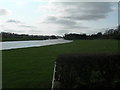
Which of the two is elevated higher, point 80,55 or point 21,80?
point 80,55

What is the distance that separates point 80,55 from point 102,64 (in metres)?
0.74

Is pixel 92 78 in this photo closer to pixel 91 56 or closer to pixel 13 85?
pixel 91 56

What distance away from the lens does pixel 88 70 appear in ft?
19.6

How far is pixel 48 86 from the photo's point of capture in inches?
293

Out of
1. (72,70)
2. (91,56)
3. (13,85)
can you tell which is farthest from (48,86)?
(91,56)

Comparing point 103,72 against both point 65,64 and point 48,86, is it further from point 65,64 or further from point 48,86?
point 48,86

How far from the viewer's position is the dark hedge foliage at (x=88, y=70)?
580cm

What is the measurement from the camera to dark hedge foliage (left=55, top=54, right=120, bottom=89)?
5.80 meters

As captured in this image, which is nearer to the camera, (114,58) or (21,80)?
(114,58)

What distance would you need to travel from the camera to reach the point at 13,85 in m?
7.49

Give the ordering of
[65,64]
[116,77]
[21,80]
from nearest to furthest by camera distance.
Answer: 1. [65,64]
2. [116,77]
3. [21,80]

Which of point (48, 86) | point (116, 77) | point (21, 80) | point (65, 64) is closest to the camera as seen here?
point (65, 64)

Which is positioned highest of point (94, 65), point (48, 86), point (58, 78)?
point (94, 65)

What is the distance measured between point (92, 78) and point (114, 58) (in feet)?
2.87
